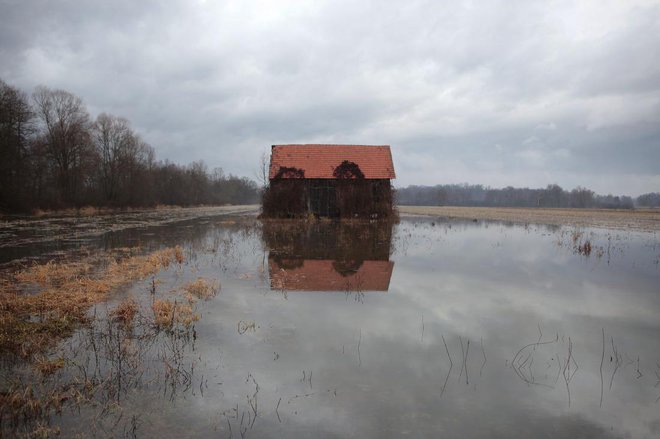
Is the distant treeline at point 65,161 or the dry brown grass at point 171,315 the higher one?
the distant treeline at point 65,161

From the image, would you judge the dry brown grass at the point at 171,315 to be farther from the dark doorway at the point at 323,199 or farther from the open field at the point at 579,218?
the open field at the point at 579,218

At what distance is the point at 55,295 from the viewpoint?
697 cm

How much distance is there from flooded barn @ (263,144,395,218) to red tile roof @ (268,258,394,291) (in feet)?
62.0

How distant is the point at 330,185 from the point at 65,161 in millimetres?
33887

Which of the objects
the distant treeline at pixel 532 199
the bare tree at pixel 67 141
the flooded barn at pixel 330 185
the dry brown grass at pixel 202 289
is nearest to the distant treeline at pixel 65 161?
the bare tree at pixel 67 141

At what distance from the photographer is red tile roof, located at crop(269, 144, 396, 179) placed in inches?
1214

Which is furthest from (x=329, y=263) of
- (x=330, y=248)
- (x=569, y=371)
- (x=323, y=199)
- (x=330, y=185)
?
(x=330, y=185)

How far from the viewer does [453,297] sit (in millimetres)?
7629

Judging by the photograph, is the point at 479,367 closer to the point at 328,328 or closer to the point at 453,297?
the point at 328,328

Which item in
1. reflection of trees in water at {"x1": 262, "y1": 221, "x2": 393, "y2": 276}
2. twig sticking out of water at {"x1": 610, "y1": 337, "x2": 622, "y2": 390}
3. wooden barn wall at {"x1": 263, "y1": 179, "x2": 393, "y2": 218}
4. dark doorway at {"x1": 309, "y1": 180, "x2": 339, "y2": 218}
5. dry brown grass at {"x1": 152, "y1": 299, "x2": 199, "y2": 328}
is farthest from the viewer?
dark doorway at {"x1": 309, "y1": 180, "x2": 339, "y2": 218}

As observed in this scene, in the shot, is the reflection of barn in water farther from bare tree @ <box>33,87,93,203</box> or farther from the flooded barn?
bare tree @ <box>33,87,93,203</box>

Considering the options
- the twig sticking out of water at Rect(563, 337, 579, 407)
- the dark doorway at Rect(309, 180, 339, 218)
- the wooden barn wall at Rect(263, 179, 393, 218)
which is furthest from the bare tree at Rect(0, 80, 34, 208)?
the twig sticking out of water at Rect(563, 337, 579, 407)

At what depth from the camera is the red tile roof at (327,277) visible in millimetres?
8344

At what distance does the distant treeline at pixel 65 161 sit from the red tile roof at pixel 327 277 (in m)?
35.1
